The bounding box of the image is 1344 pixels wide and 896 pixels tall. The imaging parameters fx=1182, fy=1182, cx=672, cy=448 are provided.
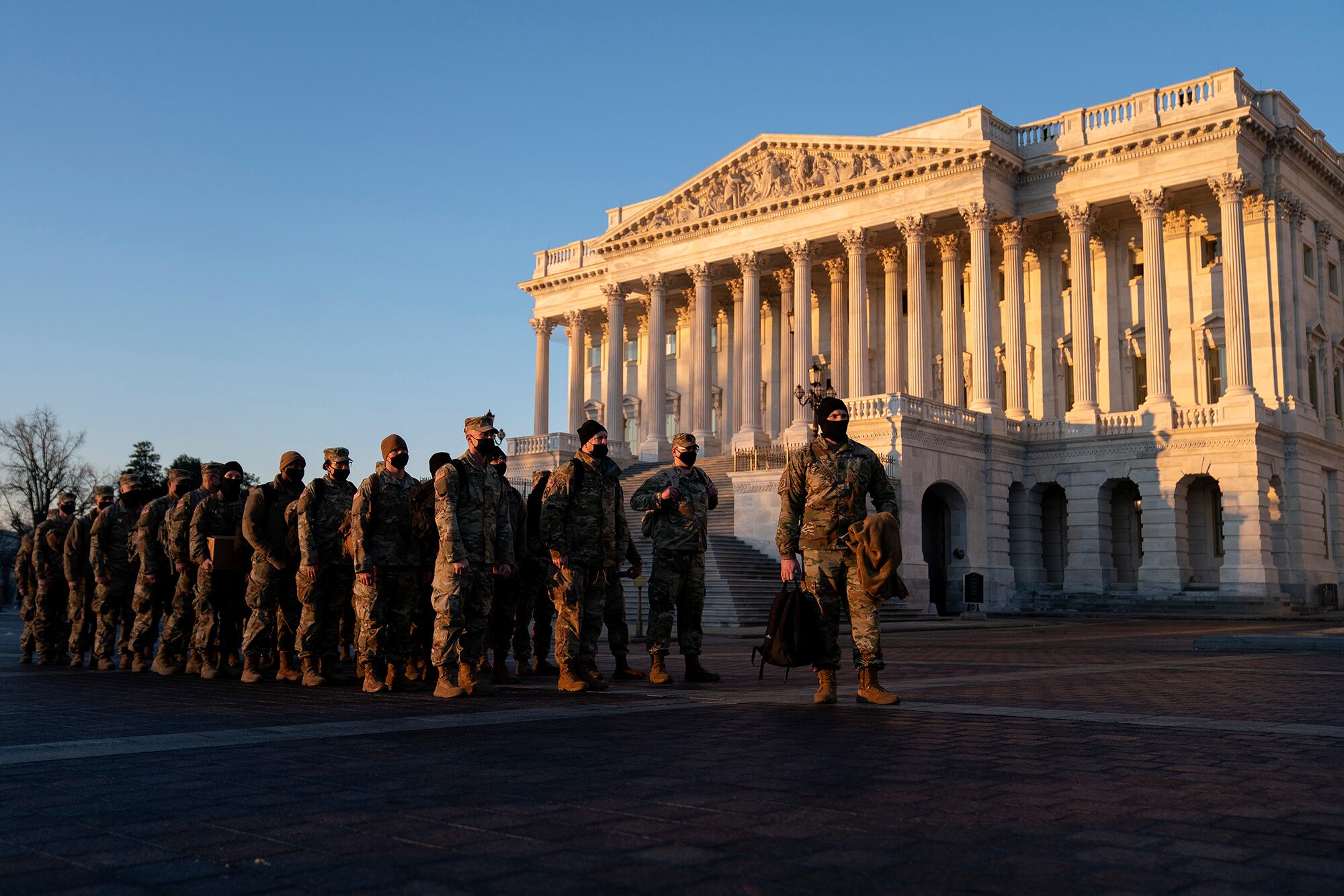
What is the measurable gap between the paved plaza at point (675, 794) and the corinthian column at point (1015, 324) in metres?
33.8

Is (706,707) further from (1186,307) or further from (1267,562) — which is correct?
(1186,307)

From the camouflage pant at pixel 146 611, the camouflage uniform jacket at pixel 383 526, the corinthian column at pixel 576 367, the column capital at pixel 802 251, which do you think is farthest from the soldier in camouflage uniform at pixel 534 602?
the corinthian column at pixel 576 367

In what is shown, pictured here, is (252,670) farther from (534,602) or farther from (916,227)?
(916,227)

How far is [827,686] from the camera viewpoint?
372 inches

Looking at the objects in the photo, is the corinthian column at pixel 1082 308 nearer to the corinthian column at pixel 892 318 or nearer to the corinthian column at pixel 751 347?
the corinthian column at pixel 892 318

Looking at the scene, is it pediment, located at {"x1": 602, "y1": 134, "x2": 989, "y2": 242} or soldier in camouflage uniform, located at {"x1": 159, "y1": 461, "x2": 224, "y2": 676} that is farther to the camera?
pediment, located at {"x1": 602, "y1": 134, "x2": 989, "y2": 242}

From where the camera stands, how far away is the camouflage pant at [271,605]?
12.5m

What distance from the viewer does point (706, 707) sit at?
922 centimetres

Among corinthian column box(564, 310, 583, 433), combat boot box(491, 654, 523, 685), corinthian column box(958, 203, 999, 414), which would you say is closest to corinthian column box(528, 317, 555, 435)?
corinthian column box(564, 310, 583, 433)

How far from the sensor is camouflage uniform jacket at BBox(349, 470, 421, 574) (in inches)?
438

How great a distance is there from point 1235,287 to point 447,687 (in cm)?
3505

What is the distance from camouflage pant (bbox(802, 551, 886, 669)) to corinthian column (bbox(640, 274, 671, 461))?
40.5 metres

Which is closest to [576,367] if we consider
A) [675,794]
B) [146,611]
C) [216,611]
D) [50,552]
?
[50,552]

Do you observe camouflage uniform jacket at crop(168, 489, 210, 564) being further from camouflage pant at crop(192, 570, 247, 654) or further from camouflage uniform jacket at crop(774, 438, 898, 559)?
camouflage uniform jacket at crop(774, 438, 898, 559)
